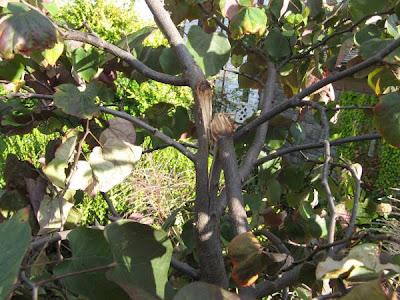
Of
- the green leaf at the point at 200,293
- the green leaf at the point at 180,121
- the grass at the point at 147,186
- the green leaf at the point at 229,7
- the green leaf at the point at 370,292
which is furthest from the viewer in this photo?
the grass at the point at 147,186

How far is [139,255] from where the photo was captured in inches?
27.2

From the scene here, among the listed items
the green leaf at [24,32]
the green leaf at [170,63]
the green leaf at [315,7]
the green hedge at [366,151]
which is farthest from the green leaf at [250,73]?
the green hedge at [366,151]

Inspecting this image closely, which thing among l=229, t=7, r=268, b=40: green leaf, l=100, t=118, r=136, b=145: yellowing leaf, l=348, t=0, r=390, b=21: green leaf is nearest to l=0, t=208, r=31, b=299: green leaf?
l=100, t=118, r=136, b=145: yellowing leaf

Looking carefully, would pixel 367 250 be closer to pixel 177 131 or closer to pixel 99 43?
pixel 99 43

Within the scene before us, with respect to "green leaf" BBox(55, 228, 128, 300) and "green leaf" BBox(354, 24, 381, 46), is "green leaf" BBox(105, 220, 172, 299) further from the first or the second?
"green leaf" BBox(354, 24, 381, 46)

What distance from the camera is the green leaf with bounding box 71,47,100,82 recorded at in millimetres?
1102

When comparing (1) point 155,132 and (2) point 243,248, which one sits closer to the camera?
(2) point 243,248

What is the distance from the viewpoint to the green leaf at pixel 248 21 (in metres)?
1.12

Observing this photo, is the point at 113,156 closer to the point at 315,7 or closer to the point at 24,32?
the point at 24,32

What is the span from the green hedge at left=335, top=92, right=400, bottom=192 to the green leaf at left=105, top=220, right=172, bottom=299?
554cm

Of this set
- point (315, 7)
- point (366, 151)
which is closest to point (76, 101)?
point (315, 7)

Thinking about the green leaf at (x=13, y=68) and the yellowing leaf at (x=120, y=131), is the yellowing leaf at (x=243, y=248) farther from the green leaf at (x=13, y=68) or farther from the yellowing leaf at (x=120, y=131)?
the green leaf at (x=13, y=68)

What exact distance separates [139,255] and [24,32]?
1.32 feet

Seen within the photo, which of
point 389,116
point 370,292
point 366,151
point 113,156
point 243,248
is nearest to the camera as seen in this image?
point 370,292
